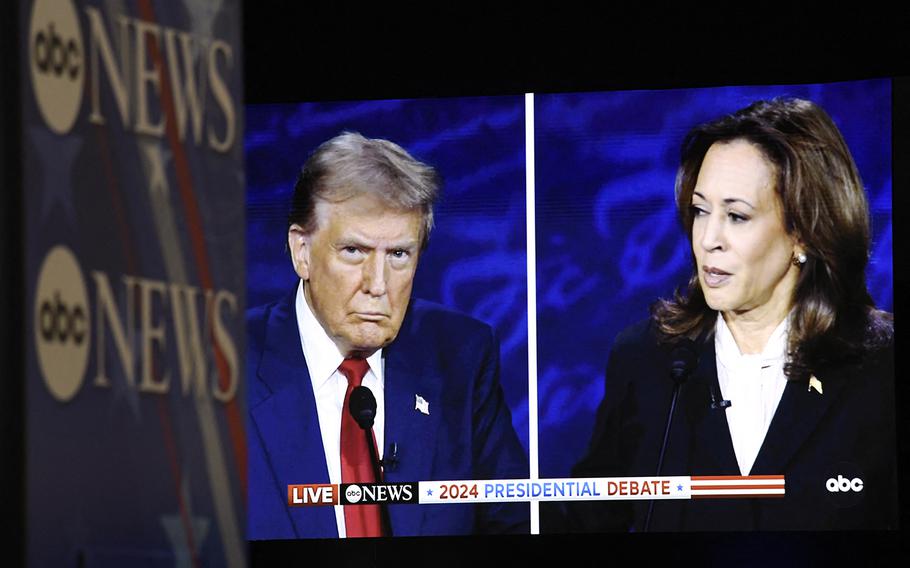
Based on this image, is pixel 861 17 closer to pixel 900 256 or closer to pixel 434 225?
pixel 900 256

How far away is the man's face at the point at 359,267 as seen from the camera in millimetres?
6094

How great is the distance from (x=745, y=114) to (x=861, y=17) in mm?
534

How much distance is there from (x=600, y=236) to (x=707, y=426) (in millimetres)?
777

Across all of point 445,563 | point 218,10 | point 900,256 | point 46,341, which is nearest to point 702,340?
point 900,256

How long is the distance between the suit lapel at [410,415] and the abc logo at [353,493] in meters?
0.11

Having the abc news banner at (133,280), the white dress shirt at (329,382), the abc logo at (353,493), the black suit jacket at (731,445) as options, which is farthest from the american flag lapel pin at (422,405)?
the abc news banner at (133,280)

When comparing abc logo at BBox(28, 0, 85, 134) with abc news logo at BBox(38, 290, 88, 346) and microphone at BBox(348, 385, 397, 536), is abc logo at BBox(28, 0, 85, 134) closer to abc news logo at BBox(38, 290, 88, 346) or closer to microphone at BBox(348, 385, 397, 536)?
abc news logo at BBox(38, 290, 88, 346)

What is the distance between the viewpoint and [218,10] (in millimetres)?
1896

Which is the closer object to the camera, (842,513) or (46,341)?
(46,341)

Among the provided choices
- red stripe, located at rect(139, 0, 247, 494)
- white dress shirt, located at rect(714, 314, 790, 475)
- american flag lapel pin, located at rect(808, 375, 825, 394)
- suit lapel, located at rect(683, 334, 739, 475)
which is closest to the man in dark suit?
suit lapel, located at rect(683, 334, 739, 475)

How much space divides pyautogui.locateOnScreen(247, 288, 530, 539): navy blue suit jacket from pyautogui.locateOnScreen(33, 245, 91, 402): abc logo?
441cm

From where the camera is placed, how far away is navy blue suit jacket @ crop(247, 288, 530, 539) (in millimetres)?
5941

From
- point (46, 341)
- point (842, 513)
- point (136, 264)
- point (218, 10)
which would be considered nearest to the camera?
point (46, 341)

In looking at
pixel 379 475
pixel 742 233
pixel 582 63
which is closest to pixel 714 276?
pixel 742 233
